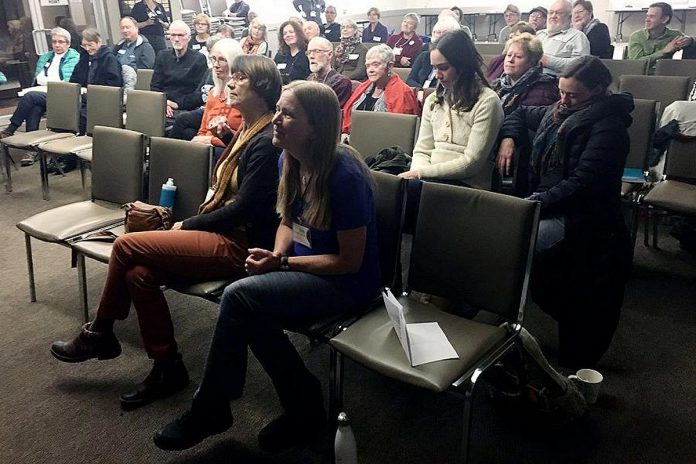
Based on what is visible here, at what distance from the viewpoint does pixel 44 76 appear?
5836mm

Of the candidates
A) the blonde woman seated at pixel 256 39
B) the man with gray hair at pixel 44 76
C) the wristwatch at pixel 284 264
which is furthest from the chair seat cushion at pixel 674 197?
the man with gray hair at pixel 44 76

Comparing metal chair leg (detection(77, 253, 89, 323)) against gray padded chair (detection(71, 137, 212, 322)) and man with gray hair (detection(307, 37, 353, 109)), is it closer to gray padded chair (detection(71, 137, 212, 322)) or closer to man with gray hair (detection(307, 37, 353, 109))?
gray padded chair (detection(71, 137, 212, 322))

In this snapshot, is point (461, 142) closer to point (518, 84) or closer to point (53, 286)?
point (518, 84)

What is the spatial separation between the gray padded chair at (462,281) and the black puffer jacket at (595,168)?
58cm

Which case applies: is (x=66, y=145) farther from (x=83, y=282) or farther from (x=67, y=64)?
(x=83, y=282)

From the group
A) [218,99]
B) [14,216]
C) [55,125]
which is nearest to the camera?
[218,99]

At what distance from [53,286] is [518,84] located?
263cm

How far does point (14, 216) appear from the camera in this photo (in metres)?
4.43

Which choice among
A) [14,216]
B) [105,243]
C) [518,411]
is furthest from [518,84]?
[14,216]

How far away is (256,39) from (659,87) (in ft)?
12.8

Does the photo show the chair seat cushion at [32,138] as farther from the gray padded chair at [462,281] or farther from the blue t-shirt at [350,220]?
the gray padded chair at [462,281]

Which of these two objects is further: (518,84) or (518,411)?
(518,84)

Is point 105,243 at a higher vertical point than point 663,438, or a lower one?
higher

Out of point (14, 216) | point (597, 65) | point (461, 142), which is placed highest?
point (597, 65)
